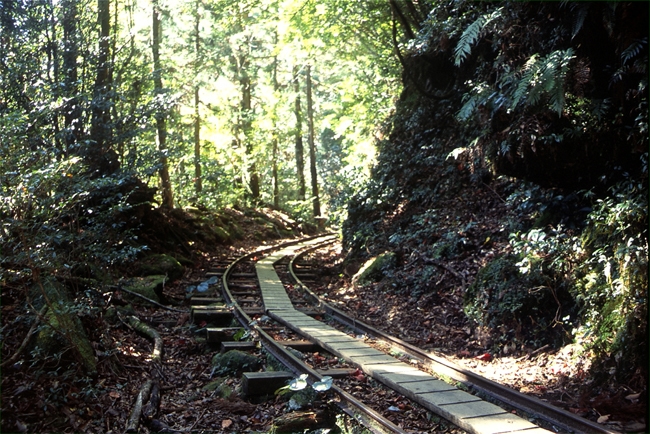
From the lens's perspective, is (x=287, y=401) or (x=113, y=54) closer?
(x=287, y=401)

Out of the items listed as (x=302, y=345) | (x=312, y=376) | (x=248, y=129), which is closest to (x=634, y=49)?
(x=312, y=376)

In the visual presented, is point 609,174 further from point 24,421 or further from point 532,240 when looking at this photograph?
point 24,421

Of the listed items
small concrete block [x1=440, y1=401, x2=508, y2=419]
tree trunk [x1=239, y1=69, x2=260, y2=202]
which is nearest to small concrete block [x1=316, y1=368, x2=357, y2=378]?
small concrete block [x1=440, y1=401, x2=508, y2=419]

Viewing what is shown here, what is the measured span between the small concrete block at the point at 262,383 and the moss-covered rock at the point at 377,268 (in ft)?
18.4

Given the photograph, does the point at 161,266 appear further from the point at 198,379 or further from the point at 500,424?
the point at 500,424

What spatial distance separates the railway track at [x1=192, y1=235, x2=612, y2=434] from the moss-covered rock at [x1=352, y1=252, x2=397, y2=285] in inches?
54.9

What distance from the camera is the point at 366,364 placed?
626cm

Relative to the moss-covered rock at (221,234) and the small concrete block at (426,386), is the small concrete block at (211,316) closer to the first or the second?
the small concrete block at (426,386)

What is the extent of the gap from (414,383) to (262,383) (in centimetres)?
175

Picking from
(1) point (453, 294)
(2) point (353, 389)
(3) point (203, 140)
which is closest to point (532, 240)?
(1) point (453, 294)

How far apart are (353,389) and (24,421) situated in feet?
10.7

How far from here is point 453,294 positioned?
8.68 m

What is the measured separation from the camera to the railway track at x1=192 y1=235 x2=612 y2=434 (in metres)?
4.56

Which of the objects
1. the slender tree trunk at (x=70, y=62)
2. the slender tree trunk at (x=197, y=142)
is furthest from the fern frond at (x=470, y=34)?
the slender tree trunk at (x=197, y=142)
